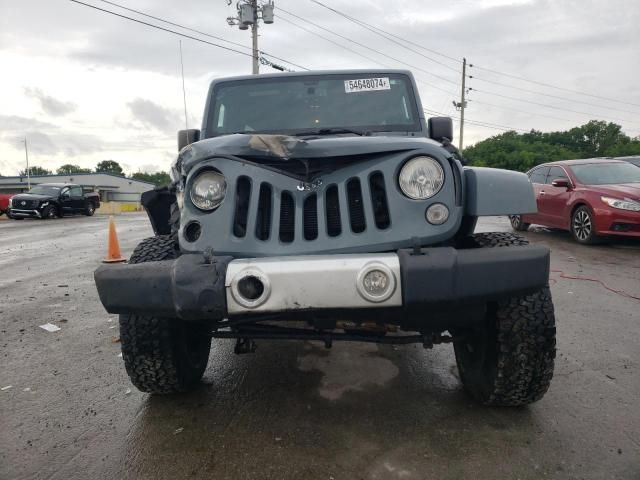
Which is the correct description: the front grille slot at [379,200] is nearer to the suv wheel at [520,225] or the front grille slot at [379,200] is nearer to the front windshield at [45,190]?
the suv wheel at [520,225]

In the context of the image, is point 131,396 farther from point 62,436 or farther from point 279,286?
point 279,286

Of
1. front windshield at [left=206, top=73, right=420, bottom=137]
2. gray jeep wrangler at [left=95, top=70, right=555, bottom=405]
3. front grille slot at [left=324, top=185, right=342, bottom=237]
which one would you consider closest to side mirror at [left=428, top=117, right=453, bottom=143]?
front windshield at [left=206, top=73, right=420, bottom=137]

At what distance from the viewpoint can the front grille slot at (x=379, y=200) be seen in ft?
7.11

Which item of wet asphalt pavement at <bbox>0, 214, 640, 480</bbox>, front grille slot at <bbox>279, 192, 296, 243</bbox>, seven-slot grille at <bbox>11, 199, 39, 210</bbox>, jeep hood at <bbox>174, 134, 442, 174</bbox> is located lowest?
wet asphalt pavement at <bbox>0, 214, 640, 480</bbox>

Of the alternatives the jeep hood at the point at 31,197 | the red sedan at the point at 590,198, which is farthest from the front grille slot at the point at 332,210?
the jeep hood at the point at 31,197

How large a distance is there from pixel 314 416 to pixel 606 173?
7.76 m

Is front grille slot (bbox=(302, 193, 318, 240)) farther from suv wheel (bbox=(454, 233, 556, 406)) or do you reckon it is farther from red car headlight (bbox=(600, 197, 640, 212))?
red car headlight (bbox=(600, 197, 640, 212))

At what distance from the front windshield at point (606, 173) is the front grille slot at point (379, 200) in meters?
7.15

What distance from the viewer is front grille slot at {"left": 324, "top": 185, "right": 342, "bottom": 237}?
2.17 m

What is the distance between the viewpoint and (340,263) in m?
1.85

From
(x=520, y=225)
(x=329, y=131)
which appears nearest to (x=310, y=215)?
(x=329, y=131)

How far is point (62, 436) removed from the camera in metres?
2.33

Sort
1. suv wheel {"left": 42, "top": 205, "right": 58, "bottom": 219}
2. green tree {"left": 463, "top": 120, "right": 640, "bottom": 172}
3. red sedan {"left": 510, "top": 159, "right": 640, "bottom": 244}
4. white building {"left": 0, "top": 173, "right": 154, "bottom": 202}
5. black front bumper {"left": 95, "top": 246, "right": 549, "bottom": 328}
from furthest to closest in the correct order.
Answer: white building {"left": 0, "top": 173, "right": 154, "bottom": 202}
green tree {"left": 463, "top": 120, "right": 640, "bottom": 172}
suv wheel {"left": 42, "top": 205, "right": 58, "bottom": 219}
red sedan {"left": 510, "top": 159, "right": 640, "bottom": 244}
black front bumper {"left": 95, "top": 246, "right": 549, "bottom": 328}

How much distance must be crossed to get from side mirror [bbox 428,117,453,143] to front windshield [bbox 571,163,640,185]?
19.2ft
